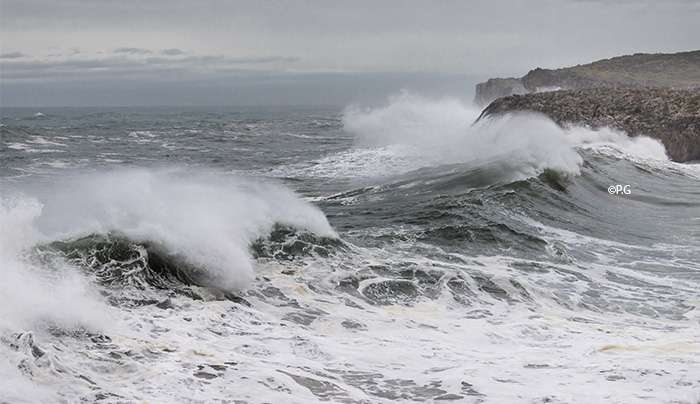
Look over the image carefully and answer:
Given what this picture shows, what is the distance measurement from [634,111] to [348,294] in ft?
81.0

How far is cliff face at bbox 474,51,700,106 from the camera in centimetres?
5397

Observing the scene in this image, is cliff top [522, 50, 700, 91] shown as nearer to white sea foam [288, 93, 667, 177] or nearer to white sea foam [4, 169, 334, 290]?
white sea foam [288, 93, 667, 177]

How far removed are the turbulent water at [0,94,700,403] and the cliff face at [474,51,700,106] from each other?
37.6m

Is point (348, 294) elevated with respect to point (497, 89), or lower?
lower

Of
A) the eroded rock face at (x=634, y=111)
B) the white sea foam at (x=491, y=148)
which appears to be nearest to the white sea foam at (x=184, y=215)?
the white sea foam at (x=491, y=148)

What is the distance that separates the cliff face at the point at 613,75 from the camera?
53969 millimetres

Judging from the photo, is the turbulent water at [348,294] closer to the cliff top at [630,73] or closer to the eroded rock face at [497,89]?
the cliff top at [630,73]

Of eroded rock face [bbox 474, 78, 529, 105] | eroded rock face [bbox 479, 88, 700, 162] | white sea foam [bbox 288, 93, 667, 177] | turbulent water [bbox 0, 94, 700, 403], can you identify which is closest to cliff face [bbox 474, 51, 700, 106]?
eroded rock face [bbox 474, 78, 529, 105]

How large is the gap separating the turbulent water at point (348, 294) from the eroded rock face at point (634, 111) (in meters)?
→ 10.5

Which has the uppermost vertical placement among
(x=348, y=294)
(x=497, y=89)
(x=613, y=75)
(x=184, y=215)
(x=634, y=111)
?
(x=613, y=75)

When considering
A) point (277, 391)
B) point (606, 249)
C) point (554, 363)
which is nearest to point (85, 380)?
point (277, 391)

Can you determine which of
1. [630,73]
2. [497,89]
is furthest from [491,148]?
[497,89]

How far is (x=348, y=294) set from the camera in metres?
9.34

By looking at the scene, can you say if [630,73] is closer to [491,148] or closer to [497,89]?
[497,89]
